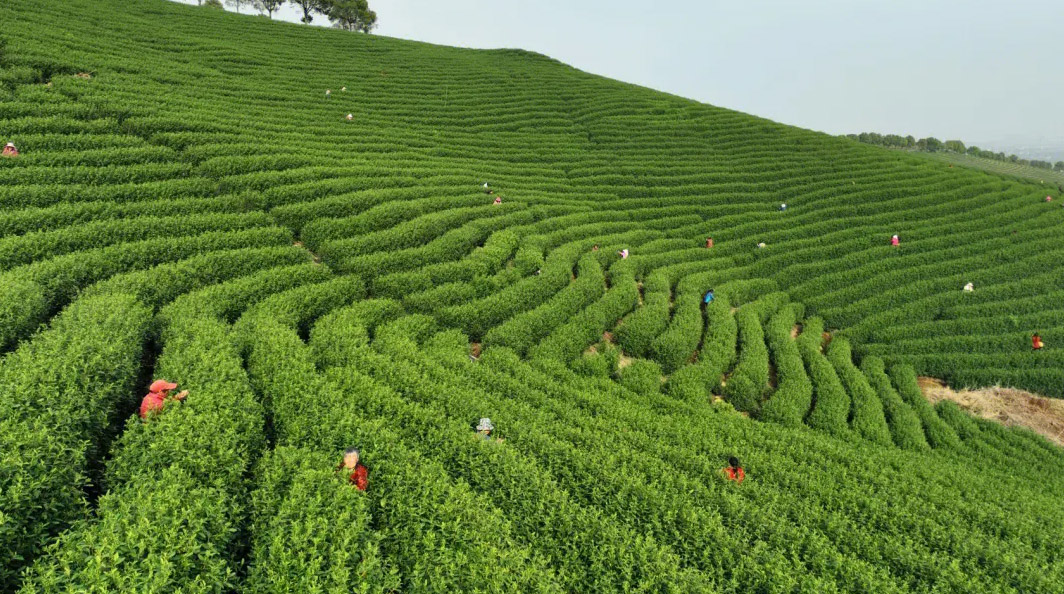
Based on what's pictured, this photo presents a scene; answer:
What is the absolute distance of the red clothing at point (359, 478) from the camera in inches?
250

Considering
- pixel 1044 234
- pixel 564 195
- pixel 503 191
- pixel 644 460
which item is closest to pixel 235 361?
pixel 644 460

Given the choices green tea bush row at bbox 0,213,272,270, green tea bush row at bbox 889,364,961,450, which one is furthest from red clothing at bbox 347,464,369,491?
green tea bush row at bbox 889,364,961,450

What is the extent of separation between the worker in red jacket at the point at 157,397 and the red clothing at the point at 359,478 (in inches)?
107

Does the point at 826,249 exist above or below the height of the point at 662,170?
below

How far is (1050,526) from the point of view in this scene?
8.77 metres

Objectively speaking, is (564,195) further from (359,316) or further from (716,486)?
(716,486)

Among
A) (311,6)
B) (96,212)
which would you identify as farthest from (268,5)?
(96,212)

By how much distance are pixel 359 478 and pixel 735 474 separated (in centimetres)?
604

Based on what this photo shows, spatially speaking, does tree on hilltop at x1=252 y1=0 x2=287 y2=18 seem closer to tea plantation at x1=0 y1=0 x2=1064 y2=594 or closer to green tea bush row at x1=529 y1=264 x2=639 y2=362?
tea plantation at x1=0 y1=0 x2=1064 y2=594

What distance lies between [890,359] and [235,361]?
18.2 meters

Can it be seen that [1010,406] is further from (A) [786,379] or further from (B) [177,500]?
(B) [177,500]

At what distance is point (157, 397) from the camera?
6.69 m

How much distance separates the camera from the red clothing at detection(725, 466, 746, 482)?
8.12 metres

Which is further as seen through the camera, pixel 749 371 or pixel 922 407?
pixel 922 407
